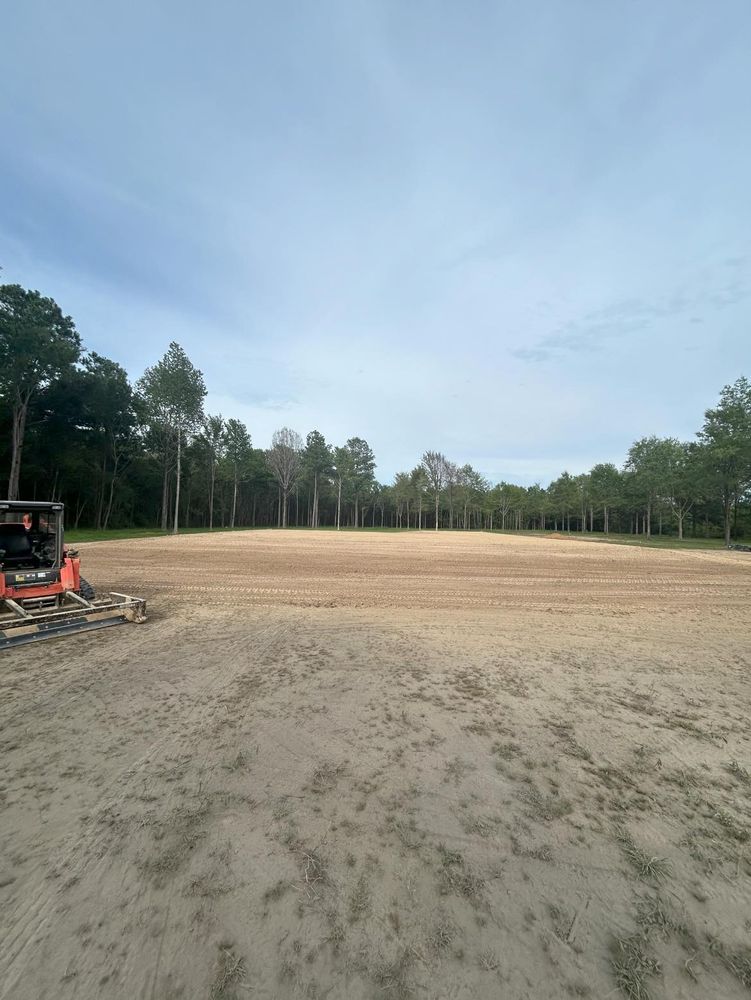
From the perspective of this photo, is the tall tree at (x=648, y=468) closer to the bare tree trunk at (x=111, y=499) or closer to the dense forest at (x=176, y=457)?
the dense forest at (x=176, y=457)

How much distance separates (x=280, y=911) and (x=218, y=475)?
2766 inches

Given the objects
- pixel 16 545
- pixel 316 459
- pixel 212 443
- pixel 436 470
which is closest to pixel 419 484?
pixel 436 470

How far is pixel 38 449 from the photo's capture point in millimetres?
39375

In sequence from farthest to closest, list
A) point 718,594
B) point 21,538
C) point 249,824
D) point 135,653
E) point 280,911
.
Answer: point 718,594 → point 21,538 → point 135,653 → point 249,824 → point 280,911

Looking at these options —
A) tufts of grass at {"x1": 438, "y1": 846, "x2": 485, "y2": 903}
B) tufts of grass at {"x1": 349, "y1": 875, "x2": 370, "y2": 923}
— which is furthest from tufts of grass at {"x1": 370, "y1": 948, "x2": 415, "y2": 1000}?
tufts of grass at {"x1": 438, "y1": 846, "x2": 485, "y2": 903}

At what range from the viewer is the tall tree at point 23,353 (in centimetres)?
3136

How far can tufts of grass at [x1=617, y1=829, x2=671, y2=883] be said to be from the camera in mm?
2486

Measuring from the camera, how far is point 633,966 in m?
1.99

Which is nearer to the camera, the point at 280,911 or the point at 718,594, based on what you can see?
the point at 280,911

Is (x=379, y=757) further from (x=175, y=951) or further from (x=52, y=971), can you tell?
(x=52, y=971)

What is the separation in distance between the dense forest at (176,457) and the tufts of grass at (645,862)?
38.5 metres

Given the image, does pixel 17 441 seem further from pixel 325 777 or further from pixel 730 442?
pixel 730 442

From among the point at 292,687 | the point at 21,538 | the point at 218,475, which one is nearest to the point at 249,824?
the point at 292,687

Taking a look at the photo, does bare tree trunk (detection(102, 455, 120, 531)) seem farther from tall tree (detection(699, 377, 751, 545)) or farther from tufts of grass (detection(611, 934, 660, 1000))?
tall tree (detection(699, 377, 751, 545))
